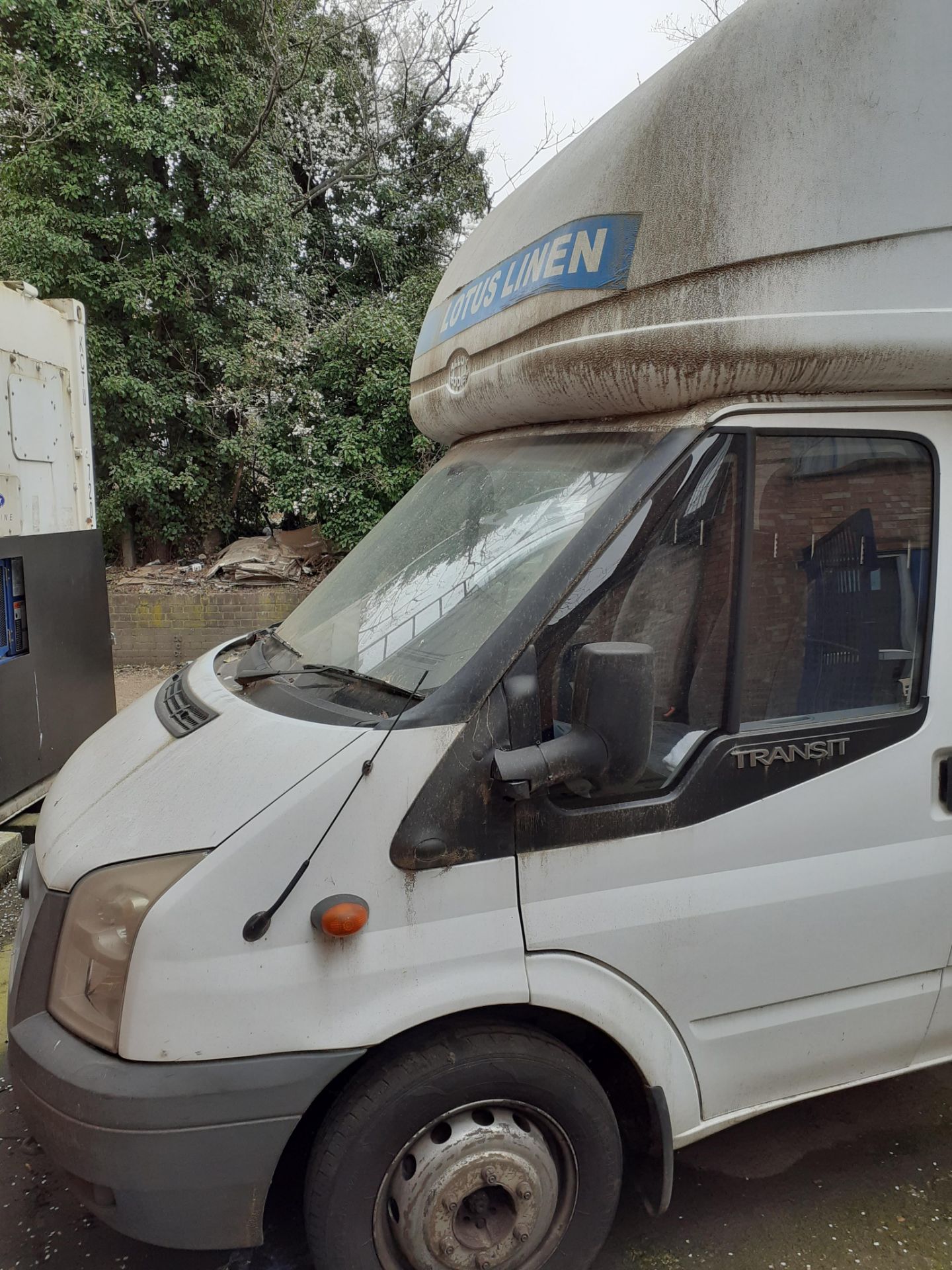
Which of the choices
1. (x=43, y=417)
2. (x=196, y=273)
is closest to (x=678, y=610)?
(x=43, y=417)

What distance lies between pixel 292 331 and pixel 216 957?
1171cm

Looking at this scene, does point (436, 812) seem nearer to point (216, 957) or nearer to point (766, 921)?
point (216, 957)

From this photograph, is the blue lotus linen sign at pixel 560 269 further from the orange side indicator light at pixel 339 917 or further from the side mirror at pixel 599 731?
the orange side indicator light at pixel 339 917

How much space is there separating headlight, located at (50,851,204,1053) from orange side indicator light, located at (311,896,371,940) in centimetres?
29

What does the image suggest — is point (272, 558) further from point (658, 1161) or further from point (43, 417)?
point (658, 1161)

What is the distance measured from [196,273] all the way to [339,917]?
1177cm

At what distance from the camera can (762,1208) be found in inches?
103

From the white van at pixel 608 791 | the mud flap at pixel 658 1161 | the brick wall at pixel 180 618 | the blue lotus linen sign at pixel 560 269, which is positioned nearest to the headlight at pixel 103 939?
the white van at pixel 608 791

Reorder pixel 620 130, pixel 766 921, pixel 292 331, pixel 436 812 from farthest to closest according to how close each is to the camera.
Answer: pixel 292 331
pixel 620 130
pixel 766 921
pixel 436 812

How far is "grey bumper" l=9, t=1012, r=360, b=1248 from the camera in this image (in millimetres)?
1808

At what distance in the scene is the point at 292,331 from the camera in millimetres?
12305

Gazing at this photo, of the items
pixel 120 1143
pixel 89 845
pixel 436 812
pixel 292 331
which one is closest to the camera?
pixel 120 1143

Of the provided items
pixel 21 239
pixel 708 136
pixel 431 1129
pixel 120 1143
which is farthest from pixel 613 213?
pixel 21 239

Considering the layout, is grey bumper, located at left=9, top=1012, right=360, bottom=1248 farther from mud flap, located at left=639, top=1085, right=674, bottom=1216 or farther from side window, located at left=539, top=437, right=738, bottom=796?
side window, located at left=539, top=437, right=738, bottom=796
